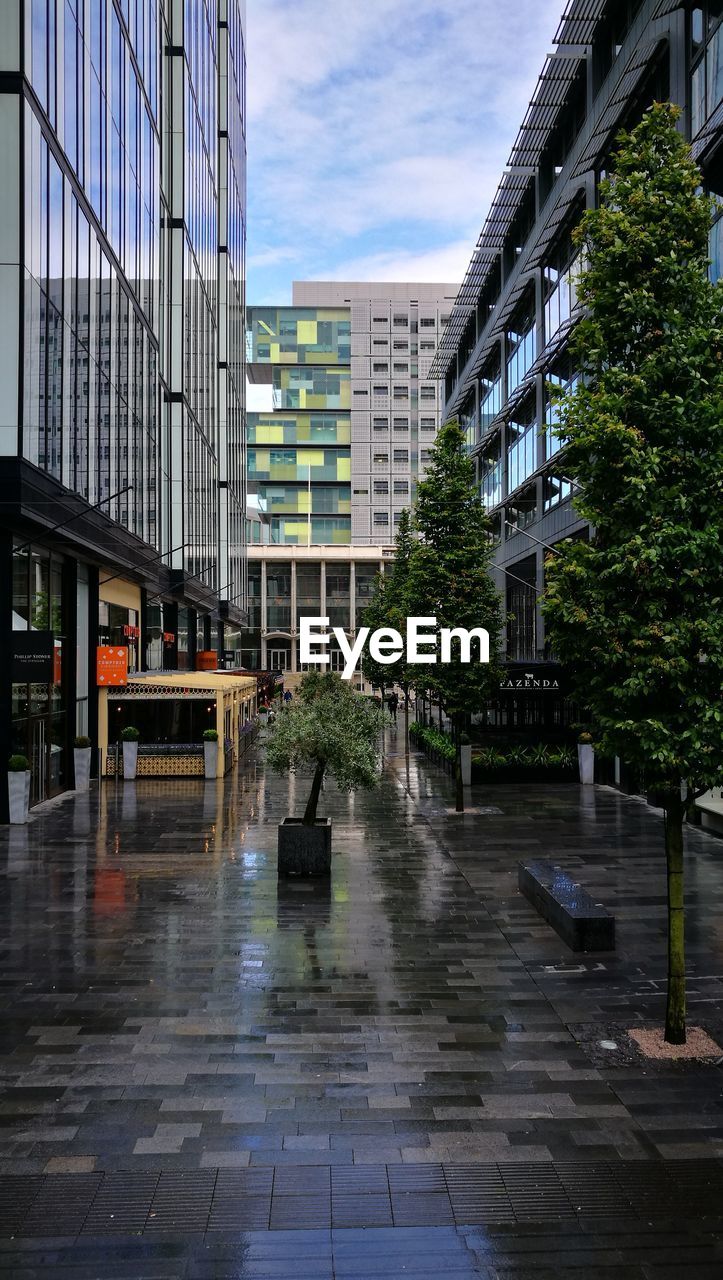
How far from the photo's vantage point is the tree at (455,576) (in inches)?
994

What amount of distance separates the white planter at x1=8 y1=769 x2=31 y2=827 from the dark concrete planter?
27.0ft

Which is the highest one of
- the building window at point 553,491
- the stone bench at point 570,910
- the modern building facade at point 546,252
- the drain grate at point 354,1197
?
the modern building facade at point 546,252

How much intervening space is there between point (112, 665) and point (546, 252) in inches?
1061

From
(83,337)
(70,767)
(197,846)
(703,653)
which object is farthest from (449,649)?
(703,653)

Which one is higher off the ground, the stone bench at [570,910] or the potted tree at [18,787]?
the potted tree at [18,787]

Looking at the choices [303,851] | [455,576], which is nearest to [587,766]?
[455,576]

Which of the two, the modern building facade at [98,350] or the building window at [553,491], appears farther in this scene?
the building window at [553,491]

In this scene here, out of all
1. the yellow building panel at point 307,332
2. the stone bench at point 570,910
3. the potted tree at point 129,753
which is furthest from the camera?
the yellow building panel at point 307,332

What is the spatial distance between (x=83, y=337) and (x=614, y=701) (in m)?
22.7

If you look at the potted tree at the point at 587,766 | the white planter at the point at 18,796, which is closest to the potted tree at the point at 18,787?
the white planter at the point at 18,796

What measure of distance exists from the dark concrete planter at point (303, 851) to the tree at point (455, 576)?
8.71 m

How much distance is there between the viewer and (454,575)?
2641cm

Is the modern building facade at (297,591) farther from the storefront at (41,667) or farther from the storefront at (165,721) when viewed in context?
the storefront at (41,667)

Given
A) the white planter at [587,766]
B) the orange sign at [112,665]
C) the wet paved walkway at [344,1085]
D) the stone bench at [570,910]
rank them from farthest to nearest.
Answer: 1. the orange sign at [112,665]
2. the white planter at [587,766]
3. the stone bench at [570,910]
4. the wet paved walkway at [344,1085]
